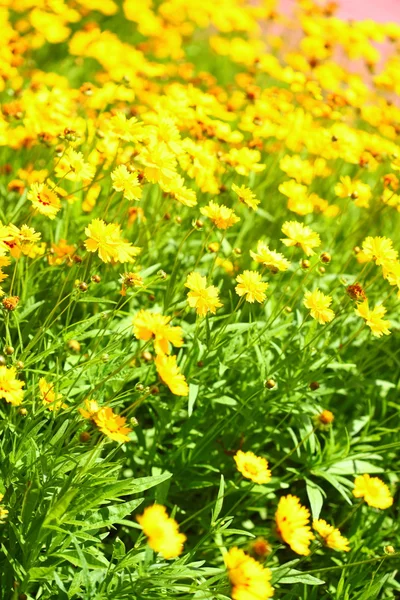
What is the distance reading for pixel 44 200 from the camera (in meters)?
1.84

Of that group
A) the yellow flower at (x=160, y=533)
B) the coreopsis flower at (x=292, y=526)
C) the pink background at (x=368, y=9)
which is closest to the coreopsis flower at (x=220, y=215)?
the coreopsis flower at (x=292, y=526)

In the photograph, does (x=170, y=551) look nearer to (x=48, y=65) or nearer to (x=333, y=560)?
(x=333, y=560)

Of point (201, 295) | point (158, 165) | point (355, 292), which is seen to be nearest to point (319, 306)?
point (355, 292)

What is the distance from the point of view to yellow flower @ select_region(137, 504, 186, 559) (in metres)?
1.23

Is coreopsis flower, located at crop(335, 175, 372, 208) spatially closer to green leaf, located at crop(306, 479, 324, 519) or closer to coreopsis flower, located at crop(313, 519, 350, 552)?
green leaf, located at crop(306, 479, 324, 519)

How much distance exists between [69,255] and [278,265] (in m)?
0.61

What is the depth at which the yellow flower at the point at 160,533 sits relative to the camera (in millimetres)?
1229

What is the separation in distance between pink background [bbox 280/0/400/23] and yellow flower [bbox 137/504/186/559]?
7080mm

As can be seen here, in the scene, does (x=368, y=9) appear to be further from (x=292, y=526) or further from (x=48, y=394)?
(x=292, y=526)

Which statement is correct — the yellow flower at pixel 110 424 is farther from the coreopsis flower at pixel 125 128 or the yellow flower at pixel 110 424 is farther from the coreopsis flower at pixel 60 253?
the coreopsis flower at pixel 125 128

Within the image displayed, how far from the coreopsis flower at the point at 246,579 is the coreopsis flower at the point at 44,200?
969mm

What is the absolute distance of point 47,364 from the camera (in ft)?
6.54

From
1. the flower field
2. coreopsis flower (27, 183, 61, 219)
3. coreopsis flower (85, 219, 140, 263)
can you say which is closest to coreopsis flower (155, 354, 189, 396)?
the flower field

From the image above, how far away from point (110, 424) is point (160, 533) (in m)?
0.29
